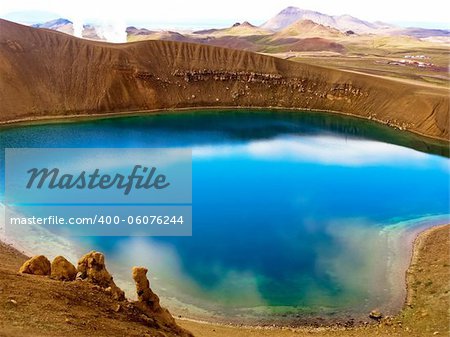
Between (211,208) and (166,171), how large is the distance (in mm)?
9908

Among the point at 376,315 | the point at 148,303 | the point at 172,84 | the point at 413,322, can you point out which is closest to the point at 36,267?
the point at 148,303

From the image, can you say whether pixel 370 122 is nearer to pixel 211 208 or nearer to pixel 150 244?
pixel 211 208

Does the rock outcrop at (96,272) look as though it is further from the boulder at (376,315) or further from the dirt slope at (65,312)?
the boulder at (376,315)

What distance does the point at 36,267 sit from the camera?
691 inches

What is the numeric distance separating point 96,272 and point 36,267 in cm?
251

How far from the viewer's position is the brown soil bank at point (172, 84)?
71.1 meters

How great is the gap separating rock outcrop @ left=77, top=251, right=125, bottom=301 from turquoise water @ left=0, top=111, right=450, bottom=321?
280 inches

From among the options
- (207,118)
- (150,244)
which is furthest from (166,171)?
(207,118)

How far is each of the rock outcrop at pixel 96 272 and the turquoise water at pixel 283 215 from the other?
7.10 meters

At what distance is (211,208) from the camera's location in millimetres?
36438

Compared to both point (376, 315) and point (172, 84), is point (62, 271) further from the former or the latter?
point (172, 84)

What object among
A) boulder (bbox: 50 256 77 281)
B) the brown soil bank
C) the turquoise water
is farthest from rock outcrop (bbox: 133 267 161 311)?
the brown soil bank

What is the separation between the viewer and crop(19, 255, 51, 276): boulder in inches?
689

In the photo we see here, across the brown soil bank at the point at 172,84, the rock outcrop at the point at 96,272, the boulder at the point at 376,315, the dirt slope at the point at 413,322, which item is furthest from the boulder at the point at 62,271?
the brown soil bank at the point at 172,84
